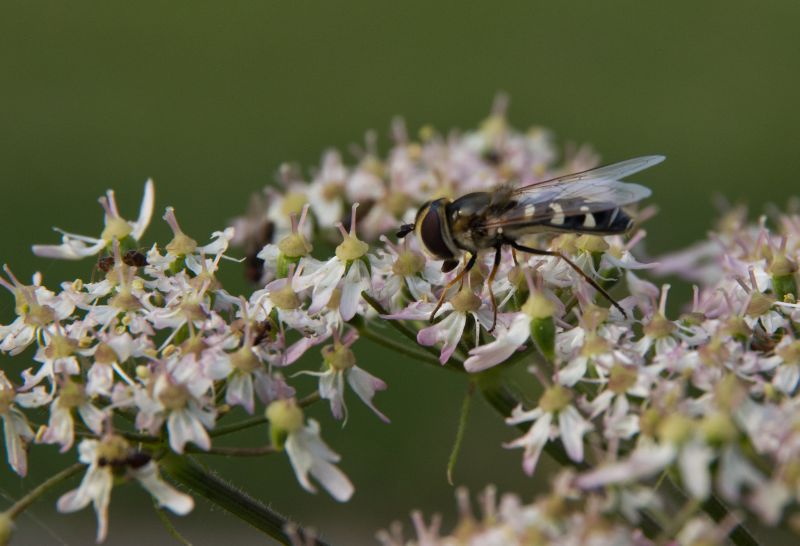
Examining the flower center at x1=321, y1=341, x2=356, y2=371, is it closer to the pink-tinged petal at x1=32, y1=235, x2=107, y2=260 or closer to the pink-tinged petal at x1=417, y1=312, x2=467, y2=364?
the pink-tinged petal at x1=417, y1=312, x2=467, y2=364

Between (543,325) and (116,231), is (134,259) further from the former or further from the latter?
(543,325)

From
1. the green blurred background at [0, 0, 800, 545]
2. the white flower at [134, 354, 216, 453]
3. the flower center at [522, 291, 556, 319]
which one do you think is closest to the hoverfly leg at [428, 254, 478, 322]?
the flower center at [522, 291, 556, 319]

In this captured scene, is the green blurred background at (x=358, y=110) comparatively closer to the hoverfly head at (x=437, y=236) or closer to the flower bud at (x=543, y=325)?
the hoverfly head at (x=437, y=236)

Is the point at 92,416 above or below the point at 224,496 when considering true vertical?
above

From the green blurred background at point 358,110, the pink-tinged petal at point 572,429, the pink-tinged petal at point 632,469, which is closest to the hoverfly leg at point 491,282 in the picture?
the pink-tinged petal at point 572,429

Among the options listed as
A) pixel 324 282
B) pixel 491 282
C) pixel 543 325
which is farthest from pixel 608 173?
pixel 324 282

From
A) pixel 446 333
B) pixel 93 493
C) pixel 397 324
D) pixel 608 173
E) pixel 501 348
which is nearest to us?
pixel 93 493
